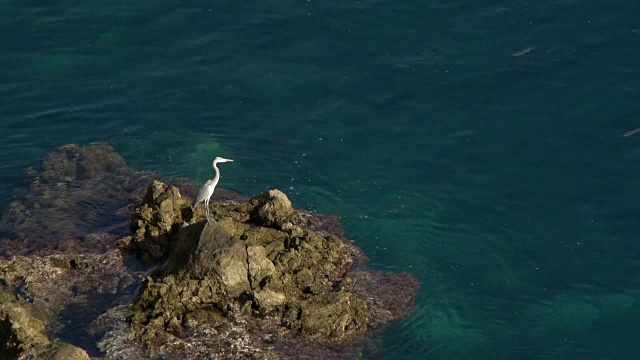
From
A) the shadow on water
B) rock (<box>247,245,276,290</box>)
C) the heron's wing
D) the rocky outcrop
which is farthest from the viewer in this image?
the heron's wing

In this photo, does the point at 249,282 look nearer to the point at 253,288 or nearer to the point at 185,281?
the point at 253,288

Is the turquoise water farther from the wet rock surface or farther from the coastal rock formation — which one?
the coastal rock formation

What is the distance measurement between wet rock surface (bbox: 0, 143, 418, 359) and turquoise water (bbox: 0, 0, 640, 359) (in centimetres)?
121

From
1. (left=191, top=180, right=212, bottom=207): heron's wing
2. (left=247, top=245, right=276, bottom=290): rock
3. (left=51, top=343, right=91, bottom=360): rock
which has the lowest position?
(left=247, top=245, right=276, bottom=290): rock

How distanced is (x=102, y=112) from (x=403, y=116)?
970cm

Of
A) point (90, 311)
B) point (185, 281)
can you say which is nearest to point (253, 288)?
point (185, 281)

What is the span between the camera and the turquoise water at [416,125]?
26.3 m

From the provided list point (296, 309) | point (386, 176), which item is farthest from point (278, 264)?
point (386, 176)

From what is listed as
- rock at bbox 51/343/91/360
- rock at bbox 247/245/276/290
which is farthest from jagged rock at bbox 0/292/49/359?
rock at bbox 247/245/276/290

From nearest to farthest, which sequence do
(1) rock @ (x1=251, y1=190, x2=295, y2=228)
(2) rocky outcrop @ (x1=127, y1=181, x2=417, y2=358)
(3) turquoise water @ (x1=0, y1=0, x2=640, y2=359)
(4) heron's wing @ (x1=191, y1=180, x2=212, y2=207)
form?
(2) rocky outcrop @ (x1=127, y1=181, x2=417, y2=358) < (4) heron's wing @ (x1=191, y1=180, x2=212, y2=207) < (3) turquoise water @ (x1=0, y1=0, x2=640, y2=359) < (1) rock @ (x1=251, y1=190, x2=295, y2=228)

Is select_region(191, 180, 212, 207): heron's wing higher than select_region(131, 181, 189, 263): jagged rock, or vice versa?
select_region(191, 180, 212, 207): heron's wing

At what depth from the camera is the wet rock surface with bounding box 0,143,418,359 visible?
23297 millimetres

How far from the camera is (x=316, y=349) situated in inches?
928

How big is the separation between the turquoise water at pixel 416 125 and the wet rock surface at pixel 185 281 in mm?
1206
